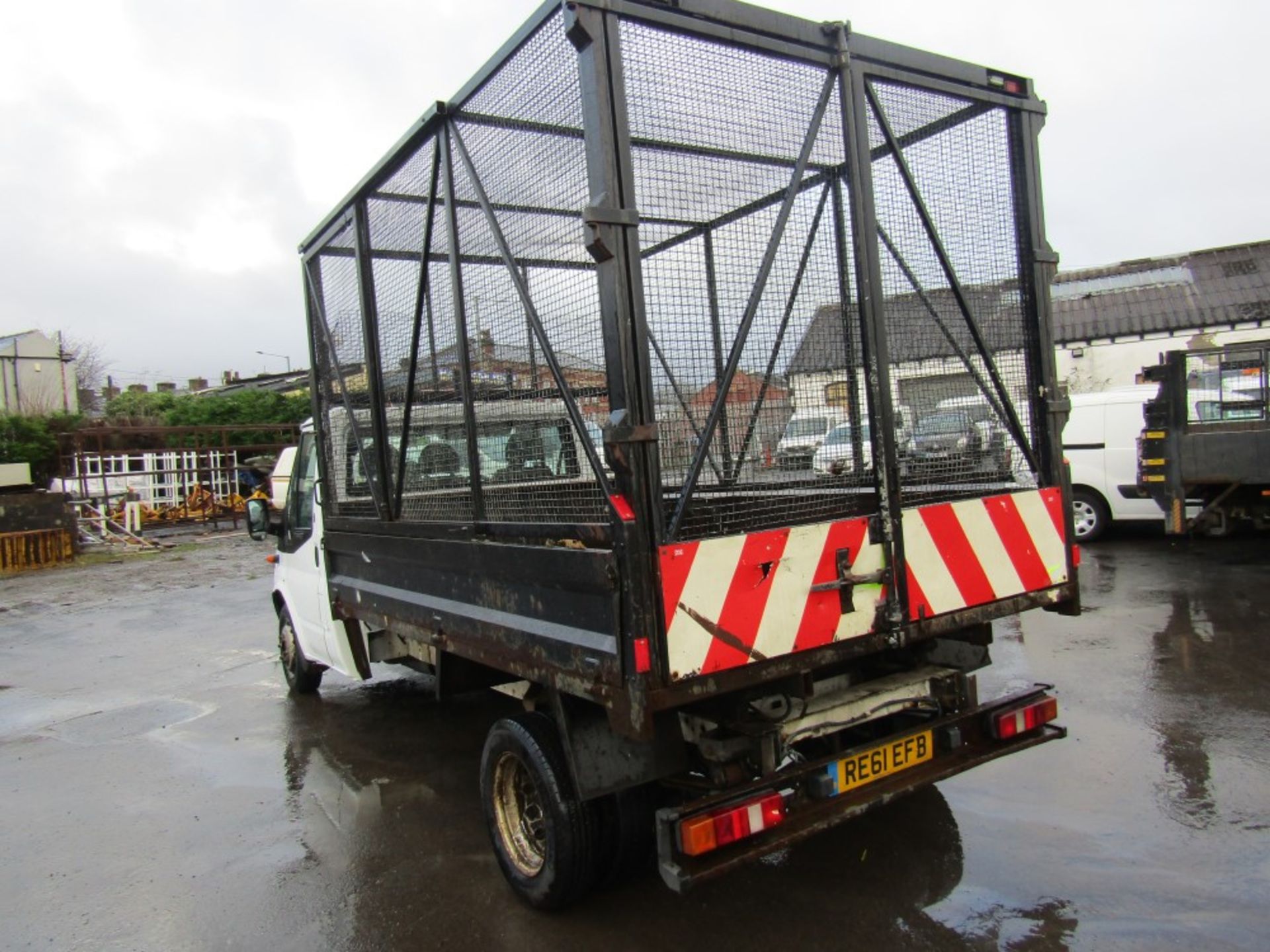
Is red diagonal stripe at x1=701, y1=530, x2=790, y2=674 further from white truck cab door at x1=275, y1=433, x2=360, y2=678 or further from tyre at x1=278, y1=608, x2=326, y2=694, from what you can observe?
tyre at x1=278, y1=608, x2=326, y2=694

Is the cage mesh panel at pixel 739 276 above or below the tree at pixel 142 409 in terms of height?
below

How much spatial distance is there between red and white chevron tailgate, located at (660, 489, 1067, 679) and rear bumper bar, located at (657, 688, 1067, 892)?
0.43m

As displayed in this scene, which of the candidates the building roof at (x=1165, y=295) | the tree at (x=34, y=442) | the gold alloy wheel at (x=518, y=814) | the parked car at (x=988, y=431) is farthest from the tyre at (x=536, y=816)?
the tree at (x=34, y=442)

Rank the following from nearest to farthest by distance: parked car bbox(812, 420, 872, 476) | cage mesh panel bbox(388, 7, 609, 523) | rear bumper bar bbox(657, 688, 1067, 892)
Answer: rear bumper bar bbox(657, 688, 1067, 892) < cage mesh panel bbox(388, 7, 609, 523) < parked car bbox(812, 420, 872, 476)

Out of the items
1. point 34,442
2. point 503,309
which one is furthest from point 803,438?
point 34,442

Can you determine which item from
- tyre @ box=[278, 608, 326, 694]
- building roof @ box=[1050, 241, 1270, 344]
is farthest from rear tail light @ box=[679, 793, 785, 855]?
building roof @ box=[1050, 241, 1270, 344]

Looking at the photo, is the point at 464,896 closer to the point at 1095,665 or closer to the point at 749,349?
the point at 749,349

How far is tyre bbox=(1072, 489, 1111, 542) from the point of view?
1091 centimetres

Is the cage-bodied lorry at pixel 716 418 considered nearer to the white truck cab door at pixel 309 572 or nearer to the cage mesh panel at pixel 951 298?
the cage mesh panel at pixel 951 298

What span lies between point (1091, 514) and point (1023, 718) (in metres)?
8.69

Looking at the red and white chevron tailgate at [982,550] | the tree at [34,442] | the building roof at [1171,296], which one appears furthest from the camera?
the building roof at [1171,296]

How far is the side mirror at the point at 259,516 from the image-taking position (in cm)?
616

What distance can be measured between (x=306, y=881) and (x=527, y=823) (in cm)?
107

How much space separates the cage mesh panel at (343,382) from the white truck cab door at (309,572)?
0.31 meters
